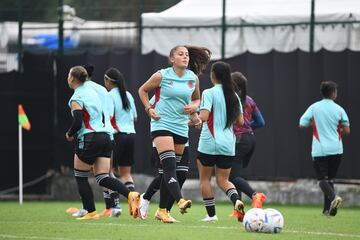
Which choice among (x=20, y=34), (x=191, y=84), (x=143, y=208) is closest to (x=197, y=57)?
(x=191, y=84)

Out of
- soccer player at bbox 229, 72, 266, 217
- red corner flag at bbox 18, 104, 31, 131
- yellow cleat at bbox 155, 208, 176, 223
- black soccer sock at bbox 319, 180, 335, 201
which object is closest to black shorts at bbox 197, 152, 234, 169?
yellow cleat at bbox 155, 208, 176, 223

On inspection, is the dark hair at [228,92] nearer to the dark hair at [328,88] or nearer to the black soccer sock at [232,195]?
the black soccer sock at [232,195]

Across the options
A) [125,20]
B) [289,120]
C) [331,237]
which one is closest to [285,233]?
[331,237]

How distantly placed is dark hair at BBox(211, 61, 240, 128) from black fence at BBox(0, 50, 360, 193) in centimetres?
544

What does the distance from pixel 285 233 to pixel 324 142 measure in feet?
13.5

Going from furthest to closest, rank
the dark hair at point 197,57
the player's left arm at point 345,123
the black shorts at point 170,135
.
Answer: the player's left arm at point 345,123, the dark hair at point 197,57, the black shorts at point 170,135

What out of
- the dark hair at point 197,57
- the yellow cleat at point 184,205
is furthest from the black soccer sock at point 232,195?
the dark hair at point 197,57

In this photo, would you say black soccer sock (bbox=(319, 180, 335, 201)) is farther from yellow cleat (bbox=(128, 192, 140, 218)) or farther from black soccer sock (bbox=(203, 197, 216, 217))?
yellow cleat (bbox=(128, 192, 140, 218))

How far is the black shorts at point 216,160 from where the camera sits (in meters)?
12.2

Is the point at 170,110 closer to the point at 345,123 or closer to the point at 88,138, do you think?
the point at 88,138

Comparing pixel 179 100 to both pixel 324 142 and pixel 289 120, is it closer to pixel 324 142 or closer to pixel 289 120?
pixel 324 142

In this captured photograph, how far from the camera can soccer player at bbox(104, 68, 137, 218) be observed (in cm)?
1430

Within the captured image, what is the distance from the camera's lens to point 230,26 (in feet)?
60.5

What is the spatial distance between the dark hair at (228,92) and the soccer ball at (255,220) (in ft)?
6.12
